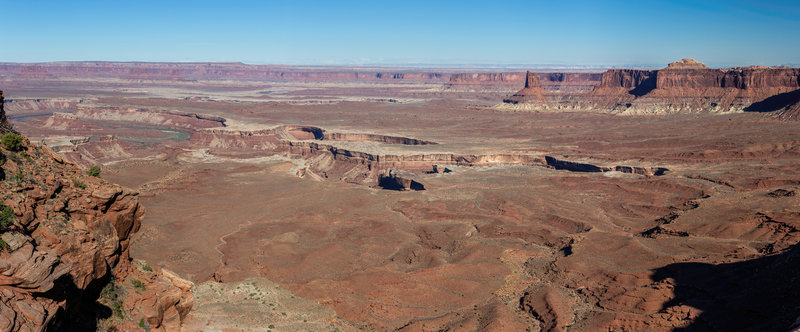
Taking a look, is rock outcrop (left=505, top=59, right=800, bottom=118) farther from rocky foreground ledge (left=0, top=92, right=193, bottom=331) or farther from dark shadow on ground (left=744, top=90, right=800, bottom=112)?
rocky foreground ledge (left=0, top=92, right=193, bottom=331)

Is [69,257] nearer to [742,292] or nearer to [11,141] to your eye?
[11,141]

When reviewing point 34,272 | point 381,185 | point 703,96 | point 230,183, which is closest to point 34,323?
point 34,272

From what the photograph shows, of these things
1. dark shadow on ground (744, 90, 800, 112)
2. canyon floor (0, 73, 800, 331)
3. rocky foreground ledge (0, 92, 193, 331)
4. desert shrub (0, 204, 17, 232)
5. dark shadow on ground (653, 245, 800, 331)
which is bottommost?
canyon floor (0, 73, 800, 331)

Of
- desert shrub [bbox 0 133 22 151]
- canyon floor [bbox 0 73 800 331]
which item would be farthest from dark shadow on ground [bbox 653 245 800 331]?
Answer: desert shrub [bbox 0 133 22 151]

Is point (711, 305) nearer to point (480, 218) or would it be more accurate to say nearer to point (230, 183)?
point (480, 218)

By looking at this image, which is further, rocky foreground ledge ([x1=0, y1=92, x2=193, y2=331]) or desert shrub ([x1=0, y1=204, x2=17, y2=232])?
desert shrub ([x1=0, y1=204, x2=17, y2=232])

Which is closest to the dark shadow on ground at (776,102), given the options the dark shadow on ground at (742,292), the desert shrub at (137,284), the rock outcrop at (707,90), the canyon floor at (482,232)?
the rock outcrop at (707,90)

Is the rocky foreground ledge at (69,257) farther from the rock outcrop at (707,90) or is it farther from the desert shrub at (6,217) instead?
the rock outcrop at (707,90)
